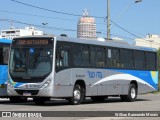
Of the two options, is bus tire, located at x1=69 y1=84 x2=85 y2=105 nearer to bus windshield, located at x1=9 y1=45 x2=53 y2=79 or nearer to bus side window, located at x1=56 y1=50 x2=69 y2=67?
bus side window, located at x1=56 y1=50 x2=69 y2=67

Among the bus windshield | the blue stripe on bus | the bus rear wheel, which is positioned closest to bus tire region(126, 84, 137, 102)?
the bus rear wheel

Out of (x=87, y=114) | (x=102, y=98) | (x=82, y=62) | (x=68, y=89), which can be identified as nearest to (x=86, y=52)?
(x=82, y=62)

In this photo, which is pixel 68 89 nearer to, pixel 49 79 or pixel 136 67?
pixel 49 79

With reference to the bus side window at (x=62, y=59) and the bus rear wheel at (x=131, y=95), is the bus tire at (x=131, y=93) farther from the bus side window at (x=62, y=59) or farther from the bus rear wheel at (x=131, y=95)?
the bus side window at (x=62, y=59)

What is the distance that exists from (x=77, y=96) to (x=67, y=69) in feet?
4.99

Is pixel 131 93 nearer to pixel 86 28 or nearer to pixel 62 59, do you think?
pixel 62 59

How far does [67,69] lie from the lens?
2302 centimetres

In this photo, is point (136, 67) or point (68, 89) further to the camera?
point (136, 67)

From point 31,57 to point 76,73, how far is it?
2.45 metres

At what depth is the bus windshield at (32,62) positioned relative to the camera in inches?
874

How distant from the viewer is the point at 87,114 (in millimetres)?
17797

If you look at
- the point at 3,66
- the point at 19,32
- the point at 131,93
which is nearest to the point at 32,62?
the point at 3,66

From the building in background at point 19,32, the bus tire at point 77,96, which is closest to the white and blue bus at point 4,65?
the bus tire at point 77,96

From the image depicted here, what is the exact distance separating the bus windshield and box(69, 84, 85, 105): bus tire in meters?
2.07
